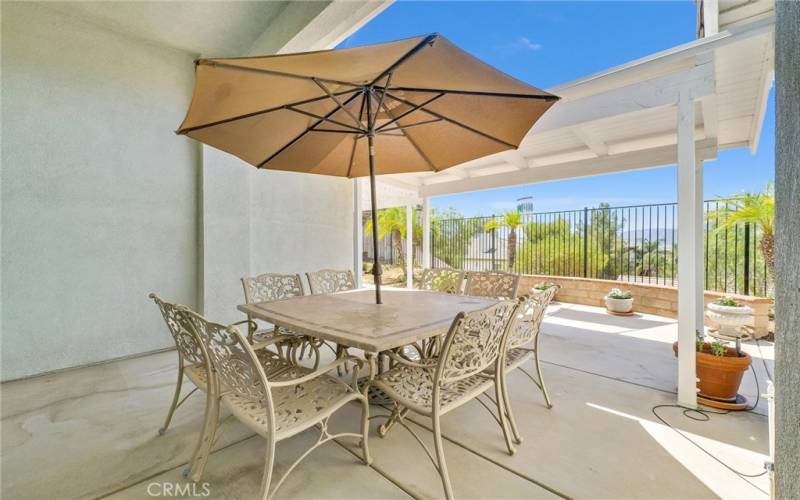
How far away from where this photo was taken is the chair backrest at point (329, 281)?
363 centimetres

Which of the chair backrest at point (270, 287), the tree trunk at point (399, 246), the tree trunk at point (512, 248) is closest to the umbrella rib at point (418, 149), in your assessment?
the chair backrest at point (270, 287)

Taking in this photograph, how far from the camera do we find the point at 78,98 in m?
3.51

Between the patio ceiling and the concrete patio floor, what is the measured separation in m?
2.53

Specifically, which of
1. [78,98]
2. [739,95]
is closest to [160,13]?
[78,98]

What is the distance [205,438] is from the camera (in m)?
1.95

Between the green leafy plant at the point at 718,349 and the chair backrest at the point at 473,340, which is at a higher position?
the chair backrest at the point at 473,340

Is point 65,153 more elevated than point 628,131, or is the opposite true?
point 628,131

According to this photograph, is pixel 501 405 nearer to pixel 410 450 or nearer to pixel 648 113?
pixel 410 450

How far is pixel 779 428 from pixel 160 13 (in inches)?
209

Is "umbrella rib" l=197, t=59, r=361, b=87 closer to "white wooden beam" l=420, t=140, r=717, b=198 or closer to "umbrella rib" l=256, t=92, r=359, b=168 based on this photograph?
"umbrella rib" l=256, t=92, r=359, b=168

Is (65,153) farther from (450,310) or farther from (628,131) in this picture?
(628,131)

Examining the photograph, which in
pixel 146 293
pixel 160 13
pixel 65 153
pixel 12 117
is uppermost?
pixel 160 13

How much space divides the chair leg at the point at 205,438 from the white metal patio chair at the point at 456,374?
0.89 metres

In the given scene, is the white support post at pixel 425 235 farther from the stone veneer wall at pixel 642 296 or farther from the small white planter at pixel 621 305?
the small white planter at pixel 621 305
